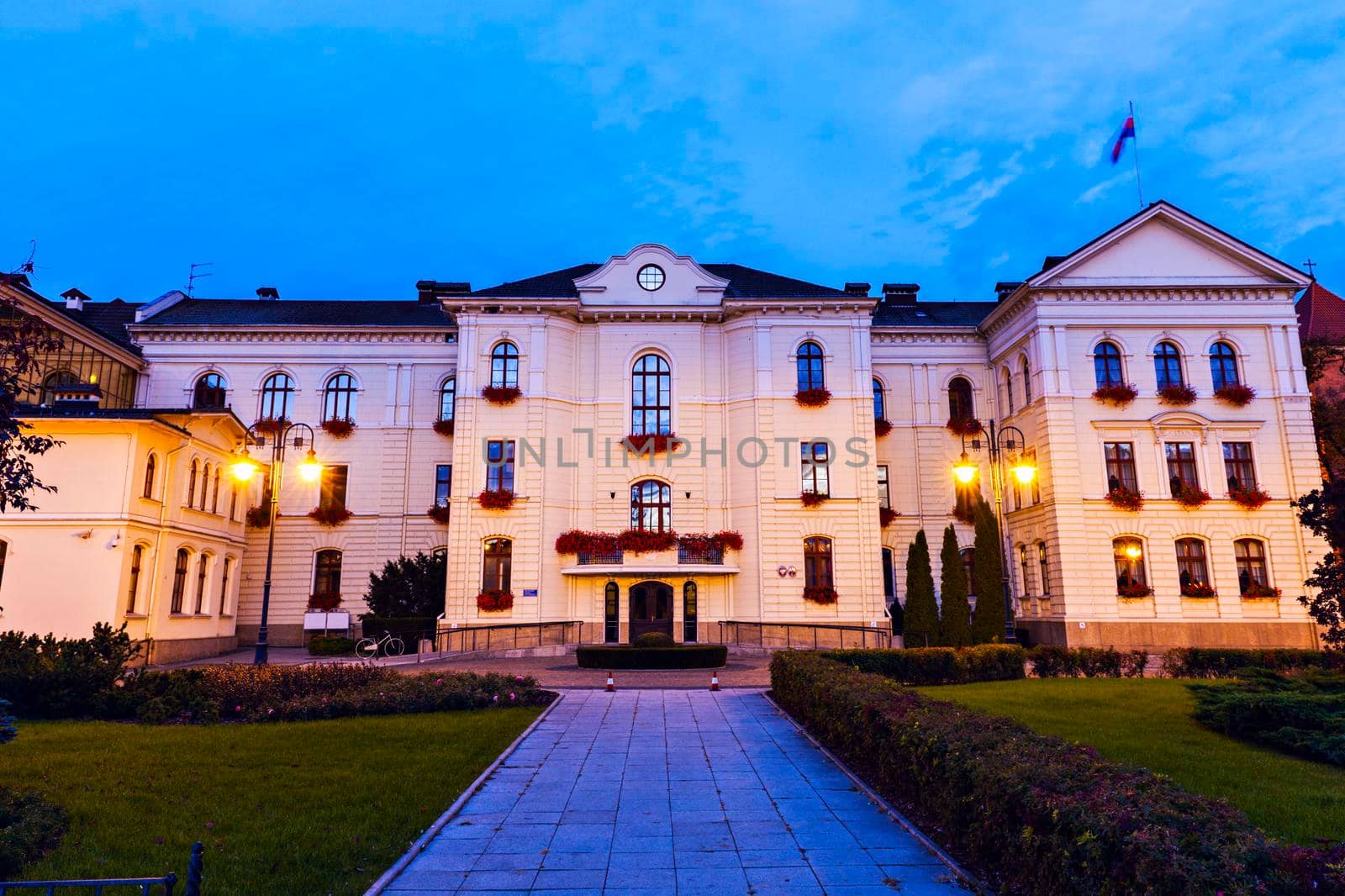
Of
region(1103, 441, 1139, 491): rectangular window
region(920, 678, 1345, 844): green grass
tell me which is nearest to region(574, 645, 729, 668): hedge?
region(920, 678, 1345, 844): green grass

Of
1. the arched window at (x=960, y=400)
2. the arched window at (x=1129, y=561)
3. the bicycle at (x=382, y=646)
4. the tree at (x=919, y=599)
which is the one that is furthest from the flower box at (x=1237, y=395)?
the bicycle at (x=382, y=646)

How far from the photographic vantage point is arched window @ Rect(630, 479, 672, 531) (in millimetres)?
30188

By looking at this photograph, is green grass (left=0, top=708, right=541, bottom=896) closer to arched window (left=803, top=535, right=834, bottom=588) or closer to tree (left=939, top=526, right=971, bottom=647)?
tree (left=939, top=526, right=971, bottom=647)

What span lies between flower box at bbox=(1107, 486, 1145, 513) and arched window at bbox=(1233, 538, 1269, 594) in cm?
352

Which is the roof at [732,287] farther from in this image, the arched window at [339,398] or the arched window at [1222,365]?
the arched window at [1222,365]

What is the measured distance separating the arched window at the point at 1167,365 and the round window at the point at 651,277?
18123mm

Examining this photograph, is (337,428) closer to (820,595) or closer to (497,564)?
(497,564)

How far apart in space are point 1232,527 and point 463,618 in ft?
86.4

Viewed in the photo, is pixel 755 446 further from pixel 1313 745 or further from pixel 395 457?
pixel 1313 745

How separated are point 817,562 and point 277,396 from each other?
22.4 metres

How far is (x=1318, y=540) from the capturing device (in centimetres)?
2745

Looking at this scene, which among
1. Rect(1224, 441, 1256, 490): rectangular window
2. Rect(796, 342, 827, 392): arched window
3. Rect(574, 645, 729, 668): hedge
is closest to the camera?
Rect(574, 645, 729, 668): hedge

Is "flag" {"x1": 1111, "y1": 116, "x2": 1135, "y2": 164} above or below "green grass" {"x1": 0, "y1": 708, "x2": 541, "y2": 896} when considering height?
above

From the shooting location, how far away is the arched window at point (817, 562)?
29.4 metres
